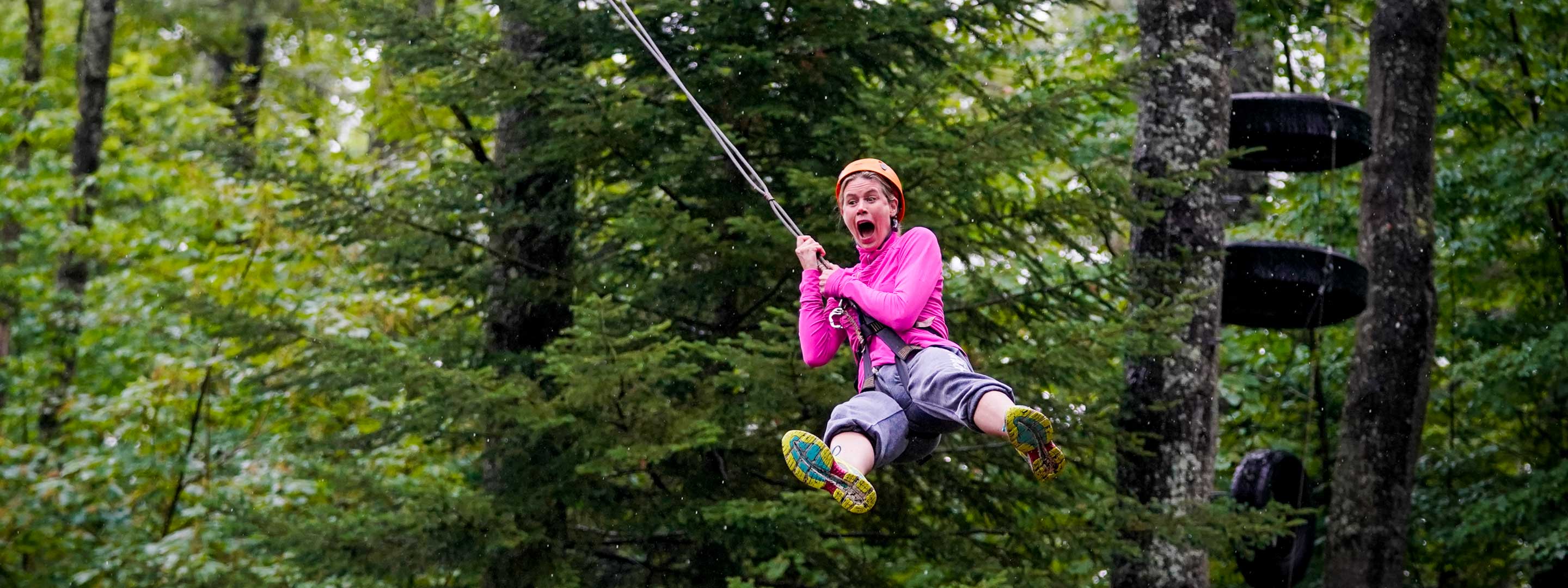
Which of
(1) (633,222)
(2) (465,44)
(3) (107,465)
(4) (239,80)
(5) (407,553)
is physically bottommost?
(3) (107,465)

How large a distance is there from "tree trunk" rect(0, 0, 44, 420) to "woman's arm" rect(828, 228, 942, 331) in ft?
45.4

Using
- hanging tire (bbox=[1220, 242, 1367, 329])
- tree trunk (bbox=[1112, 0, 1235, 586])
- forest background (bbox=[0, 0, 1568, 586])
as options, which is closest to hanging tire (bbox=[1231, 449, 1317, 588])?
forest background (bbox=[0, 0, 1568, 586])

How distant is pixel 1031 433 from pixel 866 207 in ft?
3.29

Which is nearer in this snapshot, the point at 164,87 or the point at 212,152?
the point at 212,152

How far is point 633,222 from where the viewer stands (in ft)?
25.9

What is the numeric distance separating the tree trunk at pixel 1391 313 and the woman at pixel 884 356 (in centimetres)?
737

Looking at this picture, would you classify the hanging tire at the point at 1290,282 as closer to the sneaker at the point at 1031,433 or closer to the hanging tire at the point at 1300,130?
the hanging tire at the point at 1300,130

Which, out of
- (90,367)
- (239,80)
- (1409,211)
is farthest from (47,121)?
(1409,211)

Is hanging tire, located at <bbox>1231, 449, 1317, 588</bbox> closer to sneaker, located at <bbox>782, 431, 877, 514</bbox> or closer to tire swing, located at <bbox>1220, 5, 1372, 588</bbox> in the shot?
tire swing, located at <bbox>1220, 5, 1372, 588</bbox>

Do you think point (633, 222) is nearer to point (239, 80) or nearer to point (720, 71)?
point (720, 71)

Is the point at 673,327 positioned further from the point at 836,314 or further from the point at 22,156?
the point at 22,156

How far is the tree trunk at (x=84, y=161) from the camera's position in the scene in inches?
567

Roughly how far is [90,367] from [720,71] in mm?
12982

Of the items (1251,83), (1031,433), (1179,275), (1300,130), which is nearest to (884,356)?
(1031,433)
